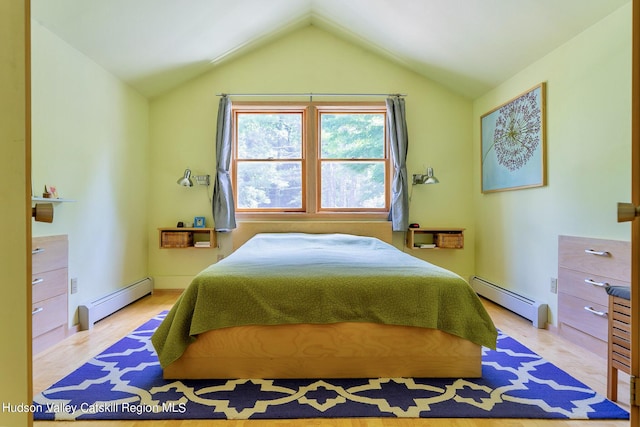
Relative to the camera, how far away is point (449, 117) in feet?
12.8

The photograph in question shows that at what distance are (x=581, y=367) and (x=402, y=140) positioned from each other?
253 cm

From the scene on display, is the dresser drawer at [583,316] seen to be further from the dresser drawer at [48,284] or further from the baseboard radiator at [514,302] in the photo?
the dresser drawer at [48,284]

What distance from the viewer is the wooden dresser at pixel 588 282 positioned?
2016 mm

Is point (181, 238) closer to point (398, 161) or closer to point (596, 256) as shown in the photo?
point (398, 161)

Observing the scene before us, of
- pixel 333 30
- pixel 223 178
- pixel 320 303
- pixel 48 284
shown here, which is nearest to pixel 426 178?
pixel 333 30

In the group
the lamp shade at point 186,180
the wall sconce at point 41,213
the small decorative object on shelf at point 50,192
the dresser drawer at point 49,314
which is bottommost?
the dresser drawer at point 49,314

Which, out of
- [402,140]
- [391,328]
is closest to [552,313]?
[391,328]

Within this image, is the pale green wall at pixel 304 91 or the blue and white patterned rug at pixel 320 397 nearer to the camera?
the blue and white patterned rug at pixel 320 397

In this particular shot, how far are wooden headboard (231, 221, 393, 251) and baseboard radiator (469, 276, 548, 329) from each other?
1097mm

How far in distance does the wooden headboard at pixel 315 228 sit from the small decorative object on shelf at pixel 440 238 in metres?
0.24

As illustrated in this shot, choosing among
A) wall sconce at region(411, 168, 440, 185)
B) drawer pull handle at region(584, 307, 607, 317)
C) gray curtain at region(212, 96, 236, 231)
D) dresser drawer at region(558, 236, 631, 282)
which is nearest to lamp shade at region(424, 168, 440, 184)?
wall sconce at region(411, 168, 440, 185)

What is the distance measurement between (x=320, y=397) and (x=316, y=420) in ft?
0.54

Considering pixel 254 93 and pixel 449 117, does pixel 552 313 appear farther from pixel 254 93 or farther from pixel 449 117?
pixel 254 93

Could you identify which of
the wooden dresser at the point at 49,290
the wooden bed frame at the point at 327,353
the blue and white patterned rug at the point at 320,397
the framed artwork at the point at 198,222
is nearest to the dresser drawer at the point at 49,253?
the wooden dresser at the point at 49,290
